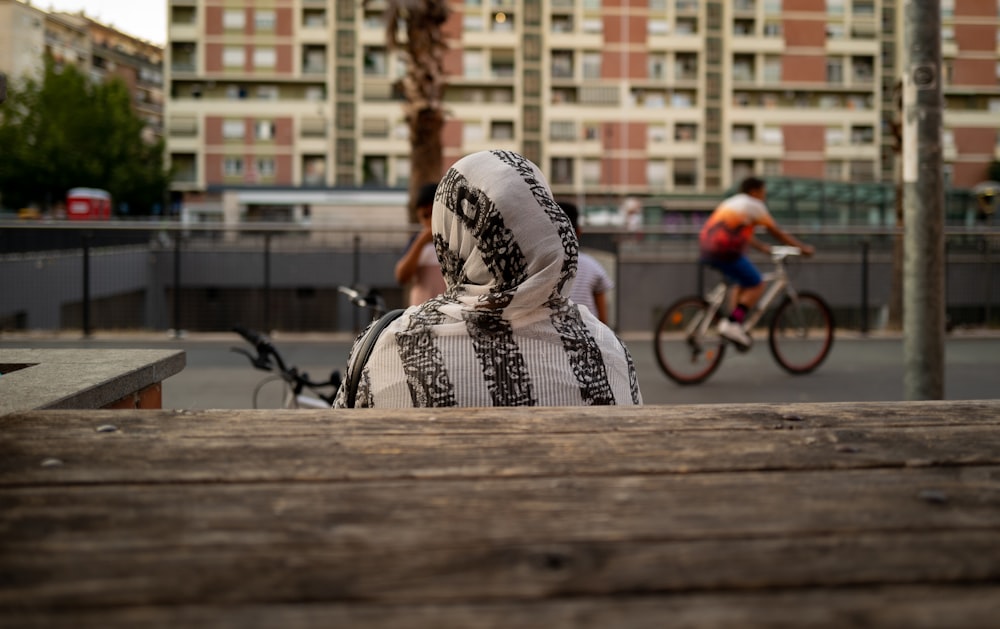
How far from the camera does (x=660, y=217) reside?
6581 centimetres

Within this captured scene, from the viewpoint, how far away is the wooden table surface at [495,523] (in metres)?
1.10

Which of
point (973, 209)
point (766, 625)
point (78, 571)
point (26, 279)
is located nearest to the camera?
point (766, 625)

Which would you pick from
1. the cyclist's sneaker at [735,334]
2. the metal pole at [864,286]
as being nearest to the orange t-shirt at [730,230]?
the cyclist's sneaker at [735,334]

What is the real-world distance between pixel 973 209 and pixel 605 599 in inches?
2182

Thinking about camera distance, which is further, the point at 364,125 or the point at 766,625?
the point at 364,125

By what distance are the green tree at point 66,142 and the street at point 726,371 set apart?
174 ft

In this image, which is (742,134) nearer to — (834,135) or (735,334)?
(834,135)

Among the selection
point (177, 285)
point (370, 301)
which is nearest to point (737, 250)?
point (370, 301)

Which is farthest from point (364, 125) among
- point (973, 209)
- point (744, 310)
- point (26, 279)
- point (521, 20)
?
point (744, 310)

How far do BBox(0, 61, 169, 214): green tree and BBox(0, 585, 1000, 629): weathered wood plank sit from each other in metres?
64.5

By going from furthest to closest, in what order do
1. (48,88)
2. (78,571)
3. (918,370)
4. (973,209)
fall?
1. (48,88)
2. (973,209)
3. (918,370)
4. (78,571)

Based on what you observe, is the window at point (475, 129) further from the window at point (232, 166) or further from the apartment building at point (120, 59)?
the apartment building at point (120, 59)

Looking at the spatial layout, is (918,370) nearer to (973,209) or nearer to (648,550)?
(648,550)

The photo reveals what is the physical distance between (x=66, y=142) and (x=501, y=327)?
65.1 m
